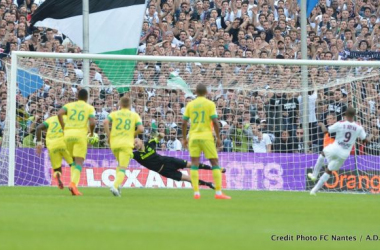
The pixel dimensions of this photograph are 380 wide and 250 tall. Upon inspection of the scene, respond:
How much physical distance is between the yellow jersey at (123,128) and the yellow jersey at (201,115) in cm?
118

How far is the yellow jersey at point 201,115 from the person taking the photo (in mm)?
17688

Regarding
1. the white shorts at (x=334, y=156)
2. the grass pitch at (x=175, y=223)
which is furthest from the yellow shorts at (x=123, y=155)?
the white shorts at (x=334, y=156)

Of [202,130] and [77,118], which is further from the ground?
[77,118]

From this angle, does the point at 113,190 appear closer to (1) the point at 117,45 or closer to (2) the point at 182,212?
(2) the point at 182,212

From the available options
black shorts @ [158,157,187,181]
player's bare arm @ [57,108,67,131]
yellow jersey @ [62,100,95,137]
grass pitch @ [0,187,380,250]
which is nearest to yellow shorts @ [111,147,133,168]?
yellow jersey @ [62,100,95,137]

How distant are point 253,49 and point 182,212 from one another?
16041mm

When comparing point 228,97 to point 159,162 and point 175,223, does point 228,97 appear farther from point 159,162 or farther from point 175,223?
point 175,223

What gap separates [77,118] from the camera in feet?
60.7

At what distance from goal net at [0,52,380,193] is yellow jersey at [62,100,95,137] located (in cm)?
602

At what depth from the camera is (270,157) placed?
82.5ft

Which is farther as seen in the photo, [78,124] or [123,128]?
[78,124]

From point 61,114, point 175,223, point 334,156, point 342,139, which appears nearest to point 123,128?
point 61,114

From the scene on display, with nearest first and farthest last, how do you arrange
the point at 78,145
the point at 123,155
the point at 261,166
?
the point at 123,155
the point at 78,145
the point at 261,166

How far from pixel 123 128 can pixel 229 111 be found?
7.71 metres
